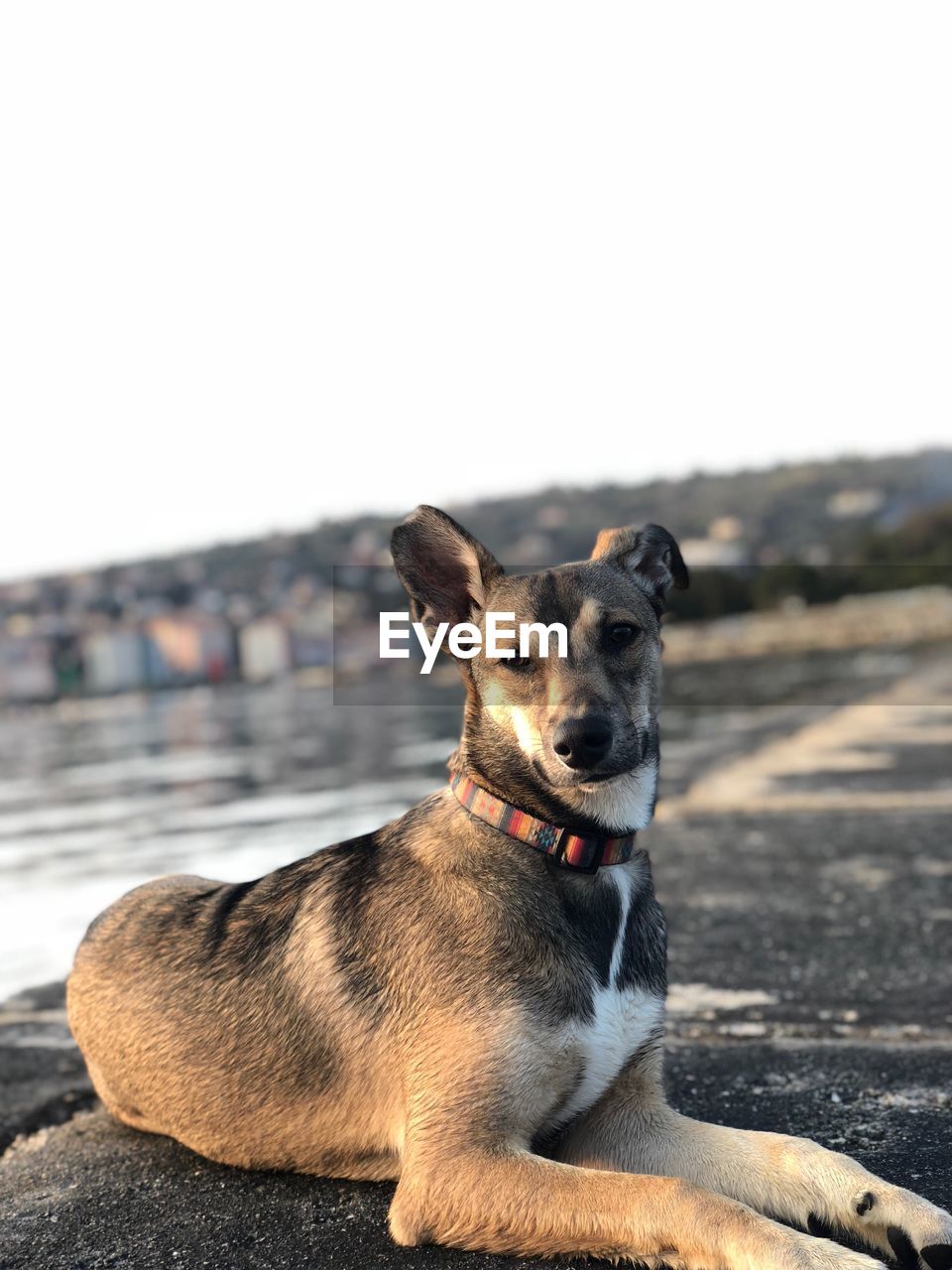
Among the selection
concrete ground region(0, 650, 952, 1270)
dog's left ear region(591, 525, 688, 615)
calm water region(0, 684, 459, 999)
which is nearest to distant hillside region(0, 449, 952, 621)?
calm water region(0, 684, 459, 999)

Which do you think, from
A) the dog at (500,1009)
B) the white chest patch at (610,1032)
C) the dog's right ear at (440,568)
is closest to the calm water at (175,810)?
the dog at (500,1009)

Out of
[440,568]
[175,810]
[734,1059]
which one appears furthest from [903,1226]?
[175,810]

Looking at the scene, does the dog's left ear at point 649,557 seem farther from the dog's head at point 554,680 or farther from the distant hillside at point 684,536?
the distant hillside at point 684,536

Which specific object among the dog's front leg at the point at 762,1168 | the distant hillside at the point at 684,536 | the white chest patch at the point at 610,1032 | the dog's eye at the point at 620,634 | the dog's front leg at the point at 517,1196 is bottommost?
the distant hillside at the point at 684,536

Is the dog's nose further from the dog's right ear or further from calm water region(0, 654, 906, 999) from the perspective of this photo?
calm water region(0, 654, 906, 999)

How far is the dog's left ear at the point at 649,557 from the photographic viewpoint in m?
4.51

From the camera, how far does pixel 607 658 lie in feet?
13.3

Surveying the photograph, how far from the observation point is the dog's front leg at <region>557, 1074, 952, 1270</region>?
3.43 metres

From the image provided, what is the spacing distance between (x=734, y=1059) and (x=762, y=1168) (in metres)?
1.26

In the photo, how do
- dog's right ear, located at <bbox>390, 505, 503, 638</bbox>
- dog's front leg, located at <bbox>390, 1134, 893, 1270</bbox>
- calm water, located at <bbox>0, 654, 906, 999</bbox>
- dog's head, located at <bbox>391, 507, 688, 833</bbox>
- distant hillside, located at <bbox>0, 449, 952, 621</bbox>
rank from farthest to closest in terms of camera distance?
distant hillside, located at <bbox>0, 449, 952, 621</bbox> → calm water, located at <bbox>0, 654, 906, 999</bbox> → dog's right ear, located at <bbox>390, 505, 503, 638</bbox> → dog's head, located at <bbox>391, 507, 688, 833</bbox> → dog's front leg, located at <bbox>390, 1134, 893, 1270</bbox>

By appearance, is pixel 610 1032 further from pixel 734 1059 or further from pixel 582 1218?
pixel 734 1059

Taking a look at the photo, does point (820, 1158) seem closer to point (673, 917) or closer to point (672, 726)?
point (673, 917)

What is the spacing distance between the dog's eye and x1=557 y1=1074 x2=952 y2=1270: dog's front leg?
1254mm

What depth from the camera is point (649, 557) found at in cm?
458
